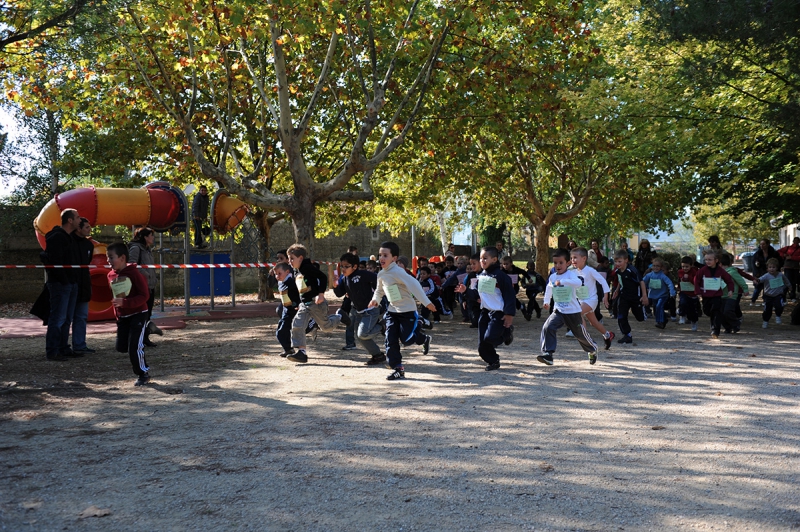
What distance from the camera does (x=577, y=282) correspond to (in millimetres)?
9781

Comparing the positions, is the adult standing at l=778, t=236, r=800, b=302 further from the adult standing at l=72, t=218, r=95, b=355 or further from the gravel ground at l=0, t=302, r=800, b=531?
the adult standing at l=72, t=218, r=95, b=355

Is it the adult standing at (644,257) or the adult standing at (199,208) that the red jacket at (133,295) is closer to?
the adult standing at (199,208)

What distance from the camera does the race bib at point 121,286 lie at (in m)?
8.52

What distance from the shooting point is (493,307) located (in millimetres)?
9406

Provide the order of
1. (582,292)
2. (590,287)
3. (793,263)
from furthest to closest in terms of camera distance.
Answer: (793,263), (590,287), (582,292)

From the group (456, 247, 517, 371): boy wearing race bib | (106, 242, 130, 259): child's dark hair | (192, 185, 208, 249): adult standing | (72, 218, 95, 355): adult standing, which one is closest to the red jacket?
(106, 242, 130, 259): child's dark hair

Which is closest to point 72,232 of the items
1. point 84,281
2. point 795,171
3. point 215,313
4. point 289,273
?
point 84,281

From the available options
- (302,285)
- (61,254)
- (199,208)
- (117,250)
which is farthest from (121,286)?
(199,208)

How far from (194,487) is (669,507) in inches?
111

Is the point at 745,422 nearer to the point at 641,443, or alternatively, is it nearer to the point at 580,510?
the point at 641,443

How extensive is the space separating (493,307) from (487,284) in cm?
30

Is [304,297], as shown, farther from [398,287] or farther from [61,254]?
[61,254]

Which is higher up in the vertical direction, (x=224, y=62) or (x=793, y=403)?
(x=224, y=62)

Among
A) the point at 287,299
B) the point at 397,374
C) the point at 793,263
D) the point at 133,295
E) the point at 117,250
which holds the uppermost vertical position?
the point at 117,250
